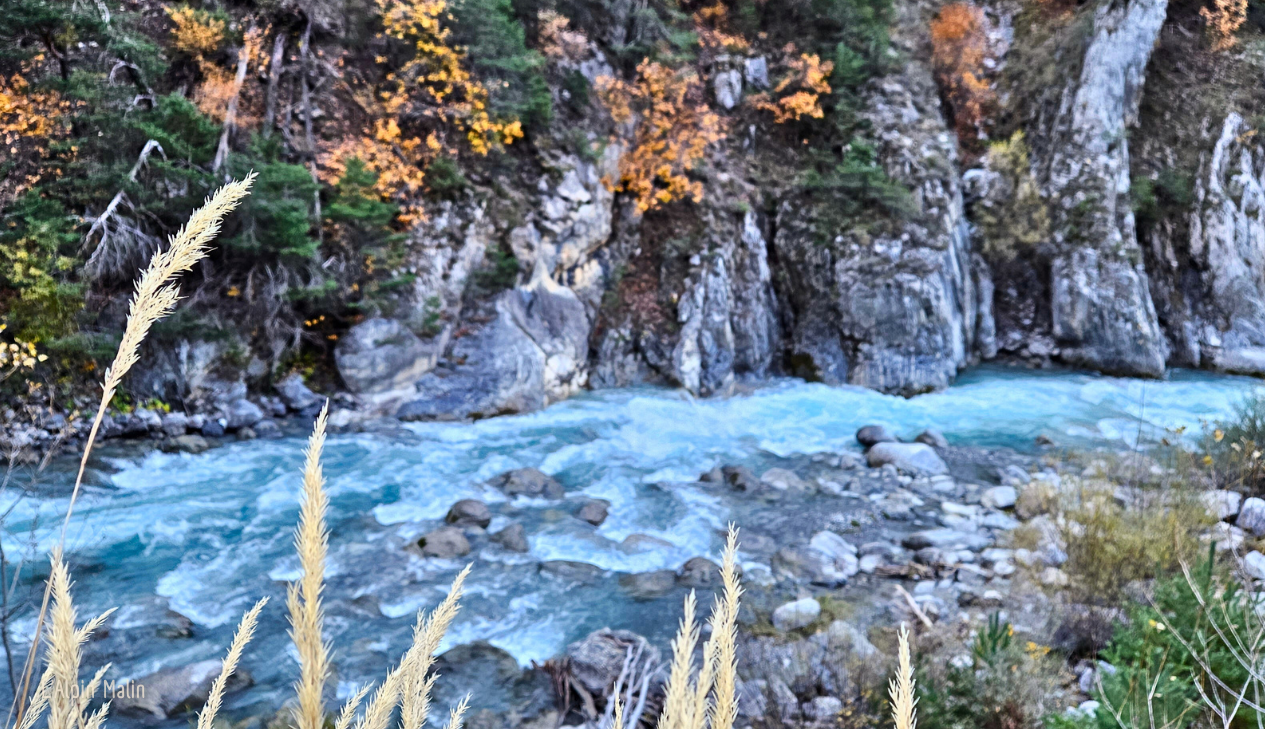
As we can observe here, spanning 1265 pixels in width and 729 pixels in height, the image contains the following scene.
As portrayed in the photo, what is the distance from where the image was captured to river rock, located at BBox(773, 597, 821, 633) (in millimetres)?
4512

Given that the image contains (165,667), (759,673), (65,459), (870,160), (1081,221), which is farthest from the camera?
(1081,221)

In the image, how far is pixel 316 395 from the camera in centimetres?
862

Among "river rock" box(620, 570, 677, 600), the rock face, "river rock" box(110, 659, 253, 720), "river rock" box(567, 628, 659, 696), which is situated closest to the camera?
"river rock" box(110, 659, 253, 720)

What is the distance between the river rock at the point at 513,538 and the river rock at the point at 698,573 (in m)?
1.52

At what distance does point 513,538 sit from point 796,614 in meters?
2.73

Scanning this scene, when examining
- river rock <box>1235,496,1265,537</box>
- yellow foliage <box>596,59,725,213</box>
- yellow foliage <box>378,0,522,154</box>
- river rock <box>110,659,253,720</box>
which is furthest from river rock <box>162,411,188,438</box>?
river rock <box>1235,496,1265,537</box>

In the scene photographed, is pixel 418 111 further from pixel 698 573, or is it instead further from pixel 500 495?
pixel 698 573

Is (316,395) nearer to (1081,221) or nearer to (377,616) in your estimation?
(377,616)

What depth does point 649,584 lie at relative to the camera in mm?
5312

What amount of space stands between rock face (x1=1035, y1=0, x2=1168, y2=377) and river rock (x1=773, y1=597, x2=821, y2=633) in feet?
37.5

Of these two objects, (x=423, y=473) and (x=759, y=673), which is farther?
(x=423, y=473)

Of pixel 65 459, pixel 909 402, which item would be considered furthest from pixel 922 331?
pixel 65 459

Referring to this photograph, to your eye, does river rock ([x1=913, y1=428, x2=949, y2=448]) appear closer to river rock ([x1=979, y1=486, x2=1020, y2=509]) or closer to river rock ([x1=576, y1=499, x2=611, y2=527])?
river rock ([x1=979, y1=486, x2=1020, y2=509])

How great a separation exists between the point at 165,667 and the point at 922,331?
11.5 metres
